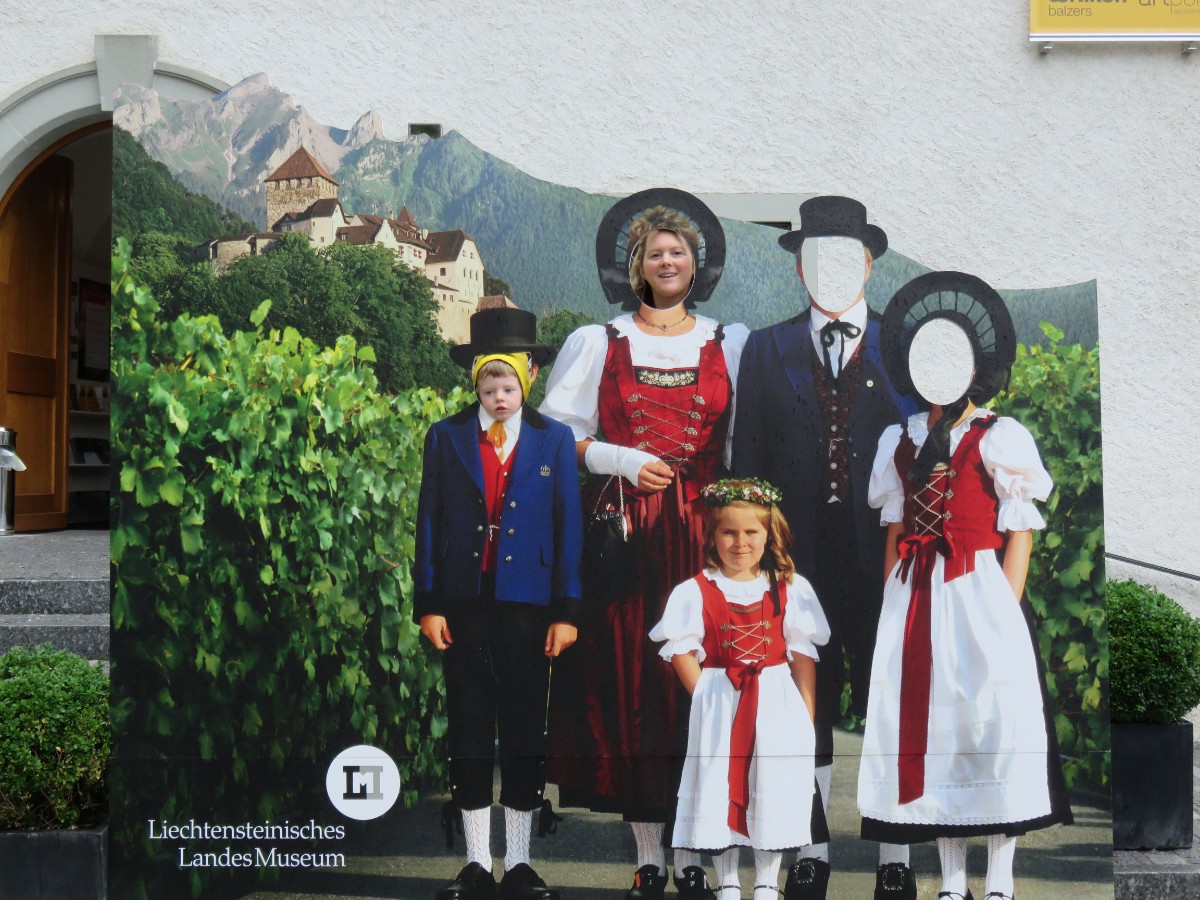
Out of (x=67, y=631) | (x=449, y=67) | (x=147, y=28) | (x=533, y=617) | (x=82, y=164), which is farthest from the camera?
(x=82, y=164)

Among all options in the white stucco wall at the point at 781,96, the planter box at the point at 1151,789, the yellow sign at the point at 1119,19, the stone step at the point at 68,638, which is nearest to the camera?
the planter box at the point at 1151,789

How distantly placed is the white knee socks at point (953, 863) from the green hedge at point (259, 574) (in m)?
1.57

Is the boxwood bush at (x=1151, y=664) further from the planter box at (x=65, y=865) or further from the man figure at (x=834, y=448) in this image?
the planter box at (x=65, y=865)

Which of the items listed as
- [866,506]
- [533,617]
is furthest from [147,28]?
[866,506]

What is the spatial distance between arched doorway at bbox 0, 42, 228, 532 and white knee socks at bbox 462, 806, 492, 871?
402 centimetres

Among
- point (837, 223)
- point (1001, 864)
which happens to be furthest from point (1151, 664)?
point (837, 223)

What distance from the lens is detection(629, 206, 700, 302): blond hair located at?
3426 millimetres

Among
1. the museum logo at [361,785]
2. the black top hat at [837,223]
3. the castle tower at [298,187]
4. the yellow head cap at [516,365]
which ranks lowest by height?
the museum logo at [361,785]

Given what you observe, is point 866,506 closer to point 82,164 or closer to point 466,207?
point 466,207

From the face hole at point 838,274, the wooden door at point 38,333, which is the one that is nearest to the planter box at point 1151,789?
the face hole at point 838,274

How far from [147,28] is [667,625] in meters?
4.58

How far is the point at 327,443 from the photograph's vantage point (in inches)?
135

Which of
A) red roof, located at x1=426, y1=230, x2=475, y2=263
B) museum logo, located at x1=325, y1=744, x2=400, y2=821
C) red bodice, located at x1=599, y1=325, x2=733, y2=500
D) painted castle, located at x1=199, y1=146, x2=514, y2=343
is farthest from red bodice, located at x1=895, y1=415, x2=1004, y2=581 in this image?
museum logo, located at x1=325, y1=744, x2=400, y2=821

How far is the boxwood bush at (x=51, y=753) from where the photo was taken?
11.9ft
